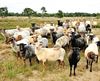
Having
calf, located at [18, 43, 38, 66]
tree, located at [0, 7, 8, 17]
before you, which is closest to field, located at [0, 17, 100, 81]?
calf, located at [18, 43, 38, 66]

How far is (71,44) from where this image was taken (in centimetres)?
1752

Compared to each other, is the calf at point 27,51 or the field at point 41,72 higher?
the calf at point 27,51

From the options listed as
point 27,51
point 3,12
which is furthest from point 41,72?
point 3,12

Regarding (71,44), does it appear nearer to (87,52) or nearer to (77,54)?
(87,52)

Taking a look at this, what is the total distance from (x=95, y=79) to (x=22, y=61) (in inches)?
166

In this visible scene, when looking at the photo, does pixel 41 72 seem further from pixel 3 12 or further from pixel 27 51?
pixel 3 12

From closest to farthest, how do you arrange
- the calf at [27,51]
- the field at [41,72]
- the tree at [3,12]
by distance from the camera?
the field at [41,72] → the calf at [27,51] → the tree at [3,12]

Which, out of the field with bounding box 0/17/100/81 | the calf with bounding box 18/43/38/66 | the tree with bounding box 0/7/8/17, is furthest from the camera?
the tree with bounding box 0/7/8/17

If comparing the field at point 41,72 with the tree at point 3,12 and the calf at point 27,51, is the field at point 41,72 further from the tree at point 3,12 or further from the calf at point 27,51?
the tree at point 3,12

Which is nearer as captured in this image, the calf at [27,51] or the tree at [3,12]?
the calf at [27,51]

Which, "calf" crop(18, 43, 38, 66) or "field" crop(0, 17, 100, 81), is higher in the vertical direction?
"calf" crop(18, 43, 38, 66)

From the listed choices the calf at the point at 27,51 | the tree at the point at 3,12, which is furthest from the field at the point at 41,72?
the tree at the point at 3,12

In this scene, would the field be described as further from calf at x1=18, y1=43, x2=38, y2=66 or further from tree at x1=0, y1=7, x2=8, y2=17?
tree at x1=0, y1=7, x2=8, y2=17

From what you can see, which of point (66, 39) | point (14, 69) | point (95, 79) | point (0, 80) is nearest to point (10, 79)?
point (0, 80)
